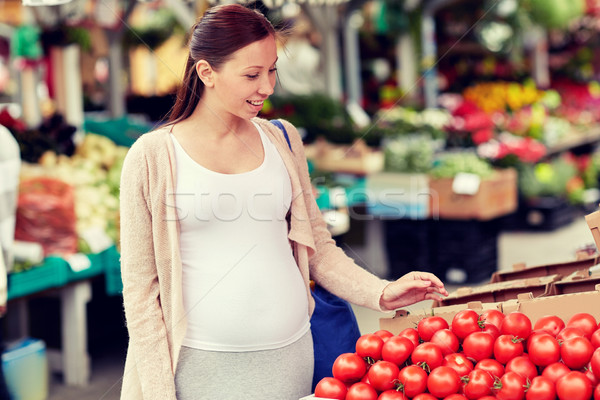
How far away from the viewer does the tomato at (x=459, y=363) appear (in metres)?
1.65

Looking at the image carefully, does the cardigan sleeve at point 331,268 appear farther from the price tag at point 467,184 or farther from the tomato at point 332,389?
the price tag at point 467,184

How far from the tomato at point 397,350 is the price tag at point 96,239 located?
2.65m

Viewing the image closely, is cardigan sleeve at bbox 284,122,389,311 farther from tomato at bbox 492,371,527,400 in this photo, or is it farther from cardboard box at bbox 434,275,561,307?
tomato at bbox 492,371,527,400

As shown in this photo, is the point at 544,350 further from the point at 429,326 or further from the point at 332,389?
the point at 332,389

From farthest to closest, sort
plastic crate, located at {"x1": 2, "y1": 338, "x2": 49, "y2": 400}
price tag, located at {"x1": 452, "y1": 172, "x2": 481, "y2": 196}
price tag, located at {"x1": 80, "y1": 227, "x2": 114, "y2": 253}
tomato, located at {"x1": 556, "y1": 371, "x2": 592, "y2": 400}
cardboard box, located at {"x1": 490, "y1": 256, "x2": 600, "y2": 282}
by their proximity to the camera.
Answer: price tag, located at {"x1": 452, "y1": 172, "x2": 481, "y2": 196}
price tag, located at {"x1": 80, "y1": 227, "x2": 114, "y2": 253}
plastic crate, located at {"x1": 2, "y1": 338, "x2": 49, "y2": 400}
cardboard box, located at {"x1": 490, "y1": 256, "x2": 600, "y2": 282}
tomato, located at {"x1": 556, "y1": 371, "x2": 592, "y2": 400}

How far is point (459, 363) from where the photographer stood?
5.44 ft

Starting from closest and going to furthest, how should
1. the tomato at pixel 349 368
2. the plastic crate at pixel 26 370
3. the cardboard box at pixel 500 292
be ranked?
the tomato at pixel 349 368
the cardboard box at pixel 500 292
the plastic crate at pixel 26 370

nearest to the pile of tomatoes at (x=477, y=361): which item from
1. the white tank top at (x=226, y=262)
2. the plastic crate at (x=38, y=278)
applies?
the white tank top at (x=226, y=262)

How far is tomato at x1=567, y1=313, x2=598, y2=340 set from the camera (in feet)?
5.54

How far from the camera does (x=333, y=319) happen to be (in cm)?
192

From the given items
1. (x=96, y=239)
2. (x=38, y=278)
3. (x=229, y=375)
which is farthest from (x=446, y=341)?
(x=96, y=239)

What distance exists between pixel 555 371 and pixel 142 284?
907mm

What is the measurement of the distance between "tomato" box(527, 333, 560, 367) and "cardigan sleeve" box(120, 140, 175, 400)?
800 millimetres

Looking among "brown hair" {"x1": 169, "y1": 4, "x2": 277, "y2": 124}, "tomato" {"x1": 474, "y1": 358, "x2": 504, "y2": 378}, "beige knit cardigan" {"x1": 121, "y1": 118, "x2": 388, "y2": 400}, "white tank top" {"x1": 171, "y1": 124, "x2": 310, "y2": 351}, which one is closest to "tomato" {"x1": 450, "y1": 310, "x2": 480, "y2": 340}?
"tomato" {"x1": 474, "y1": 358, "x2": 504, "y2": 378}
